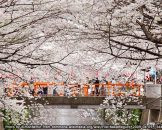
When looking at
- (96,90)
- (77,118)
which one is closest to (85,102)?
(96,90)

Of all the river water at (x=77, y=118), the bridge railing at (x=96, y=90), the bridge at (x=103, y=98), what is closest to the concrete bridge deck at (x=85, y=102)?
the bridge at (x=103, y=98)

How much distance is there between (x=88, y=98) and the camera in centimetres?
2511

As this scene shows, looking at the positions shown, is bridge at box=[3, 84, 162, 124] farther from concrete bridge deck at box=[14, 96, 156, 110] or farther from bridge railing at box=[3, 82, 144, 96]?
bridge railing at box=[3, 82, 144, 96]

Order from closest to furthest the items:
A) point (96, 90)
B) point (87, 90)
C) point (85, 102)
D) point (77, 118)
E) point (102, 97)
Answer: point (85, 102)
point (102, 97)
point (87, 90)
point (96, 90)
point (77, 118)

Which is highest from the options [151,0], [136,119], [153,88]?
[151,0]

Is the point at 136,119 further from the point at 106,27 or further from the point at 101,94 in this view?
the point at 106,27

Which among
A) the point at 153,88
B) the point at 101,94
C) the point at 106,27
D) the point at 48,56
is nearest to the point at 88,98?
the point at 101,94

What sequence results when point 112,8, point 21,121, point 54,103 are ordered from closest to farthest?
point 112,8
point 21,121
point 54,103

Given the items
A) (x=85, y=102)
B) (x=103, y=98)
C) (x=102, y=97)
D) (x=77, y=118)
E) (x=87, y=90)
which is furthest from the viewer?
(x=77, y=118)

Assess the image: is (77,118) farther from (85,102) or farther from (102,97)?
(85,102)

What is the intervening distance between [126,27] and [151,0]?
1113mm

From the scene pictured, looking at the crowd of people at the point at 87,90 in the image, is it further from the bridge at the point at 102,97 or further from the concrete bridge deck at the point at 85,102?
the concrete bridge deck at the point at 85,102

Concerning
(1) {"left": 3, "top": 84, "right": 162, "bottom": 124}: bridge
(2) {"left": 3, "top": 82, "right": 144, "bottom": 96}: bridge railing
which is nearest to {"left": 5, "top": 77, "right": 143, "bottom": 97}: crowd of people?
(2) {"left": 3, "top": 82, "right": 144, "bottom": 96}: bridge railing

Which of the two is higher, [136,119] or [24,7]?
[24,7]
